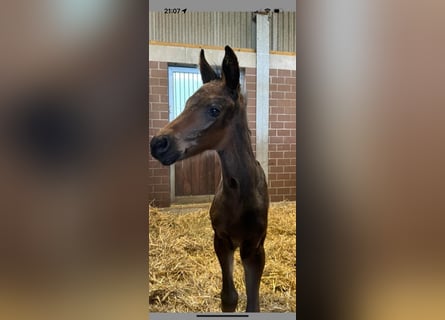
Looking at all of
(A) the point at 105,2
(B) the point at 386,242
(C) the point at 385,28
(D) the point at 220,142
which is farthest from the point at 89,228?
(C) the point at 385,28

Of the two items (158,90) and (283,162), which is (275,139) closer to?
(283,162)

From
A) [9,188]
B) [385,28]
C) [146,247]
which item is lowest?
[146,247]

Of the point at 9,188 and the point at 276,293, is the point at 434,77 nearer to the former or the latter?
the point at 276,293

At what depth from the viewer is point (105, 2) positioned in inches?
24.7

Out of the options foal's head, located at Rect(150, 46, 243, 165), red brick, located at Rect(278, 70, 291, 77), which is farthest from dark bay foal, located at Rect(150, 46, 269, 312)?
red brick, located at Rect(278, 70, 291, 77)

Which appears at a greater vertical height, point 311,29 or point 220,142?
point 311,29

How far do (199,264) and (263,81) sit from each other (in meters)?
0.49

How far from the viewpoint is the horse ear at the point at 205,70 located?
76cm

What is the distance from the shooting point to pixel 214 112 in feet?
2.46

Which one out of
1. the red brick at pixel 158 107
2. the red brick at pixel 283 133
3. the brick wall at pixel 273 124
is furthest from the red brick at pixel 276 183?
the red brick at pixel 158 107

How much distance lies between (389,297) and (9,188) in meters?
0.81

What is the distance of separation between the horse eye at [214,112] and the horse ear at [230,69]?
0.07m

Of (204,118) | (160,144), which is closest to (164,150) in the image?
(160,144)

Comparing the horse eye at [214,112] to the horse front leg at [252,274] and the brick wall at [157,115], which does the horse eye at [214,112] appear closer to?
the brick wall at [157,115]
